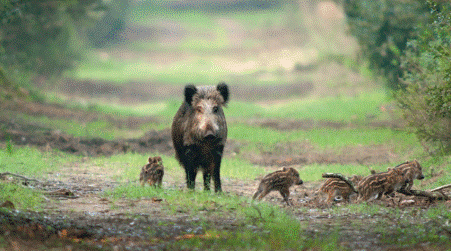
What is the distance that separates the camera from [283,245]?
7969 millimetres

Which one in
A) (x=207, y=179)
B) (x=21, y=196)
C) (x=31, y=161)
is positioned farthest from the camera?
(x=31, y=161)

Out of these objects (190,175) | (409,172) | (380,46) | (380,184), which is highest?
(380,46)

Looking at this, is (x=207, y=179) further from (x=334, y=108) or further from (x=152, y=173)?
(x=334, y=108)

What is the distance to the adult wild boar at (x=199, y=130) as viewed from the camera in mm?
11125

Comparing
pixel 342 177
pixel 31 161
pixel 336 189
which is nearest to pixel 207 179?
pixel 336 189

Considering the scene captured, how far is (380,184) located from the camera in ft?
36.0

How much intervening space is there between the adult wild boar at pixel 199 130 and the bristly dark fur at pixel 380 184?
2.67m

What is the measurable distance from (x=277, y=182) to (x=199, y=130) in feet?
5.91

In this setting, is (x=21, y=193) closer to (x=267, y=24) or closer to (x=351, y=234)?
(x=351, y=234)

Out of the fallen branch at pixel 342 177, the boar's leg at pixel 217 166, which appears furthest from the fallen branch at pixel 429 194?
the boar's leg at pixel 217 166

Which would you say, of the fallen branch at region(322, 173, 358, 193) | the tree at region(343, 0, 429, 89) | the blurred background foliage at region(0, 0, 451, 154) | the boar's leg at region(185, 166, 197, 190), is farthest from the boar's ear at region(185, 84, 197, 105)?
the tree at region(343, 0, 429, 89)

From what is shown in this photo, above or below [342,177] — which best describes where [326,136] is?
above

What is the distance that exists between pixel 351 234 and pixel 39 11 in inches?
970

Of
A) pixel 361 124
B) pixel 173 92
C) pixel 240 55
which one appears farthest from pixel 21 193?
pixel 240 55
